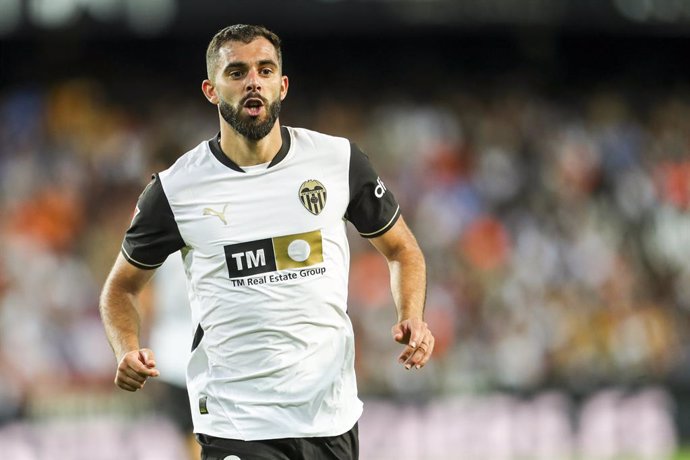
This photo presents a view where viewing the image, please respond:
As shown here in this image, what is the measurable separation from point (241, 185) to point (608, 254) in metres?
9.87

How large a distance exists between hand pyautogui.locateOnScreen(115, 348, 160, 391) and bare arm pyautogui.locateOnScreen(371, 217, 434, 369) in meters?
0.84

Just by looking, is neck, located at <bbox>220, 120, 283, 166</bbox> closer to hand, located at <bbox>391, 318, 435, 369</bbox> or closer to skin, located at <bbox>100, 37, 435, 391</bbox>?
skin, located at <bbox>100, 37, 435, 391</bbox>

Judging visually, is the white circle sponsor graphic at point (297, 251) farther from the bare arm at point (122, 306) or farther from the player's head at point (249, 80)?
the bare arm at point (122, 306)

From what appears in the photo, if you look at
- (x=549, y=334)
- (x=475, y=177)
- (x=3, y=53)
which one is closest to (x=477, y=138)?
(x=475, y=177)

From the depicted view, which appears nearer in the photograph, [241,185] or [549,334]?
[241,185]

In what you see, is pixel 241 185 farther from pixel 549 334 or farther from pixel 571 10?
pixel 571 10

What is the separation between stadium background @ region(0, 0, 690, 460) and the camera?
34.6 feet

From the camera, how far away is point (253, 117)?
4.33m

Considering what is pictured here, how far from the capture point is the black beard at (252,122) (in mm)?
4336

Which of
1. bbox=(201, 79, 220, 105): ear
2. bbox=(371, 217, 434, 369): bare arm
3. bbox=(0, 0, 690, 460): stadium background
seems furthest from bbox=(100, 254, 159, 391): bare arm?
bbox=(0, 0, 690, 460): stadium background

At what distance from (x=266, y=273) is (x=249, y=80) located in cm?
68

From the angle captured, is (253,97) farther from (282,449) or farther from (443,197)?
(443,197)

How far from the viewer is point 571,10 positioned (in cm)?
1407

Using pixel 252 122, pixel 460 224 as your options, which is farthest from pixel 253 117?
pixel 460 224
